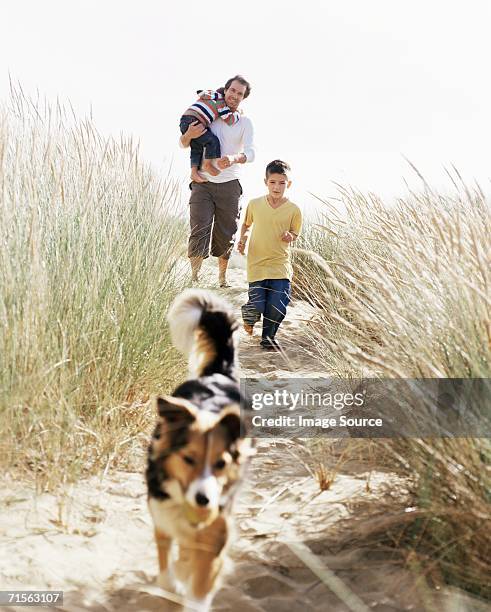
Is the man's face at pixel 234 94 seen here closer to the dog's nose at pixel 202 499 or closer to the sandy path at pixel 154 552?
the sandy path at pixel 154 552

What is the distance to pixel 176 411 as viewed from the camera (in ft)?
6.33

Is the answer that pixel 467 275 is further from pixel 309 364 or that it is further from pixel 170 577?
pixel 309 364

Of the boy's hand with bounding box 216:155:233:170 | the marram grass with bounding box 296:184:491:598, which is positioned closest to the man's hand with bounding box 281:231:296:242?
the boy's hand with bounding box 216:155:233:170

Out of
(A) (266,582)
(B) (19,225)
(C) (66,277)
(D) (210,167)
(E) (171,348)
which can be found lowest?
(A) (266,582)

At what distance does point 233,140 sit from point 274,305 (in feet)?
6.36

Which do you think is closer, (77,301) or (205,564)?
(205,564)

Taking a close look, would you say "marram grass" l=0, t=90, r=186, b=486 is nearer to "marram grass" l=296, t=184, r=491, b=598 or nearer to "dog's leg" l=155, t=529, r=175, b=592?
"dog's leg" l=155, t=529, r=175, b=592

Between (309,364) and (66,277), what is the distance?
280cm

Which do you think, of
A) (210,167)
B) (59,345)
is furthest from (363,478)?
(210,167)

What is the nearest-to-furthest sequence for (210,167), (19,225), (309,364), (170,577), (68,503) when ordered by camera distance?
(170,577) → (68,503) → (19,225) → (309,364) → (210,167)

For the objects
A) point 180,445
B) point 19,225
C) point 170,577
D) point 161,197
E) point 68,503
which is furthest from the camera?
point 161,197

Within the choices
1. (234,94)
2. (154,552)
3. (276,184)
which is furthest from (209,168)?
(154,552)

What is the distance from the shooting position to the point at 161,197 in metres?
4.53

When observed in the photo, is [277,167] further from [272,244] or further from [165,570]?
[165,570]
